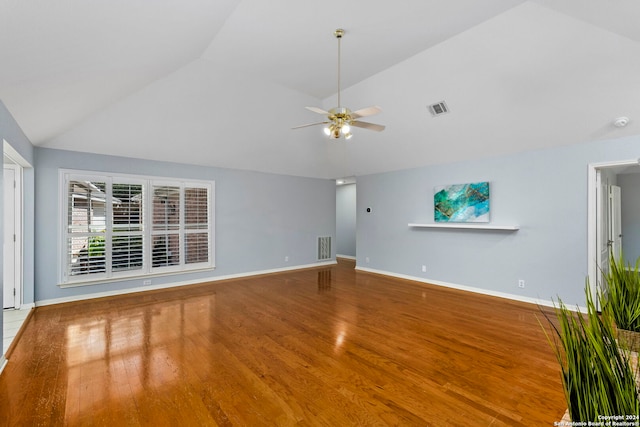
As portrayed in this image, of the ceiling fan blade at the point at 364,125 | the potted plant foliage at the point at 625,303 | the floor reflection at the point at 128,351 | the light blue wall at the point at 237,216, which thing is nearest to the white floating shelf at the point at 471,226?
the light blue wall at the point at 237,216

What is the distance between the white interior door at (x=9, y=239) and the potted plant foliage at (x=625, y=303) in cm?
647

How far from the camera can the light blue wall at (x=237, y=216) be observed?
4570mm

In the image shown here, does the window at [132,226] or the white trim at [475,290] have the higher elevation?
the window at [132,226]

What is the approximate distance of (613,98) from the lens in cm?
351

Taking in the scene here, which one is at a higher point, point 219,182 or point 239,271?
point 219,182

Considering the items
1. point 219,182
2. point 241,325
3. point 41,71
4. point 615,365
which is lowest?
point 241,325

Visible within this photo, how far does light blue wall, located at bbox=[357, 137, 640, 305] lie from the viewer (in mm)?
4293

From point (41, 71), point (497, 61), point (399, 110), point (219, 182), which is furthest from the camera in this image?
point (219, 182)

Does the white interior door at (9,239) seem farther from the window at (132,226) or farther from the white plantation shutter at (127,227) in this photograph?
the white plantation shutter at (127,227)

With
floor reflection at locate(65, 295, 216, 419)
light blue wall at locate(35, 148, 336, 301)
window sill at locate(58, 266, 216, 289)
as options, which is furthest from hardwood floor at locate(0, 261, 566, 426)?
light blue wall at locate(35, 148, 336, 301)

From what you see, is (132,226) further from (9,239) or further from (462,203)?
(462,203)

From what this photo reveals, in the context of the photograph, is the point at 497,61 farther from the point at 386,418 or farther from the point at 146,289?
the point at 146,289

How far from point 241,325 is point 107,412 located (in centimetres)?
176

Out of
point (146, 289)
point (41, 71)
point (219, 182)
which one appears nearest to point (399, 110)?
point (219, 182)
